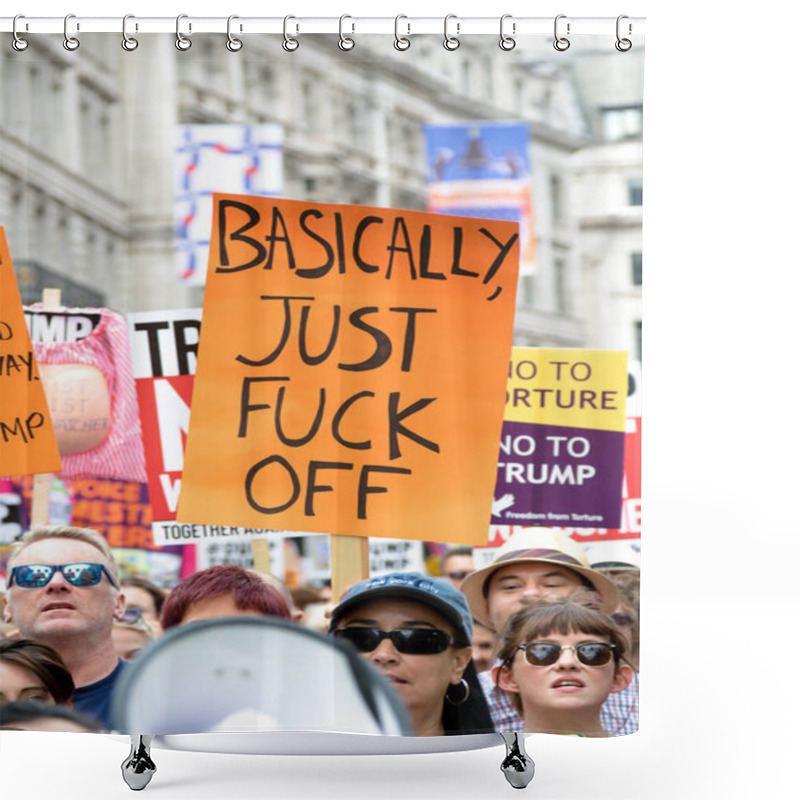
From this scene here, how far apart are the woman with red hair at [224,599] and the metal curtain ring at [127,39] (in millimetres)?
1106

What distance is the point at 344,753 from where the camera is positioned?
3268 mm

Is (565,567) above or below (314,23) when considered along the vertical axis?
below

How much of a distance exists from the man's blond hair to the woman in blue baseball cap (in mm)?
527

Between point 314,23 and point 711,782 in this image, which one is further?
point 711,782

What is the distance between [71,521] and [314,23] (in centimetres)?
117

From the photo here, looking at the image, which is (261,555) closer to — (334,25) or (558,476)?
(558,476)

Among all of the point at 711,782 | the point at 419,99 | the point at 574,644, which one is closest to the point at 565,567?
the point at 574,644

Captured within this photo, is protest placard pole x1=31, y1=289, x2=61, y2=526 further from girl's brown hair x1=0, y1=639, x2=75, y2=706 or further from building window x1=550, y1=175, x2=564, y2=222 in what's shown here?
building window x1=550, y1=175, x2=564, y2=222

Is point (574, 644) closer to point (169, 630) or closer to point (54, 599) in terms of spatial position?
point (169, 630)

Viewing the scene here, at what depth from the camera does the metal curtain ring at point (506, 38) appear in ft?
9.43

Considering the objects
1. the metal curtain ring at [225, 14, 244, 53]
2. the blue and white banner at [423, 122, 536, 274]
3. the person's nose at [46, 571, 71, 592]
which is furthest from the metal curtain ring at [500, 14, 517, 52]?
the person's nose at [46, 571, 71, 592]

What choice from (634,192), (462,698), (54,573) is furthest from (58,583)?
(634,192)

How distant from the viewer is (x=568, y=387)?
2.95m

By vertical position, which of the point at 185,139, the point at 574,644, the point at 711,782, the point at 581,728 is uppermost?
the point at 185,139
